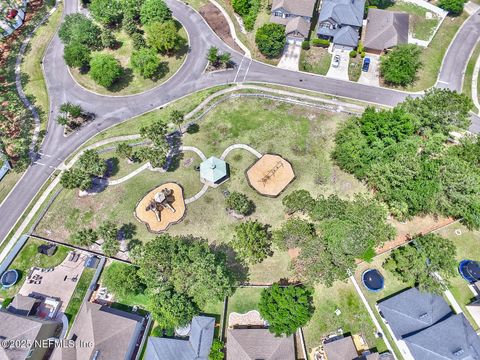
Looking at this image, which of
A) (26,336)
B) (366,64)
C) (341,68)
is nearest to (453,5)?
(366,64)

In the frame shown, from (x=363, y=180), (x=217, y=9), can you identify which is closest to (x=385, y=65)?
(x=363, y=180)

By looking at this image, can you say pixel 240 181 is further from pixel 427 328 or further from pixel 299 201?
pixel 427 328

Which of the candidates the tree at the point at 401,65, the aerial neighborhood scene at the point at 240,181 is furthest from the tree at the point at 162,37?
the tree at the point at 401,65

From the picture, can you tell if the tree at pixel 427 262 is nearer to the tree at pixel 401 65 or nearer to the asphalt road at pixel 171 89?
the asphalt road at pixel 171 89

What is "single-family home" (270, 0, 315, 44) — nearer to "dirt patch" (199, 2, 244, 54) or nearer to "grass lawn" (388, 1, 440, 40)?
"dirt patch" (199, 2, 244, 54)

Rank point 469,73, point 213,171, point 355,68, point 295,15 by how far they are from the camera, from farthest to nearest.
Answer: point 295,15, point 355,68, point 469,73, point 213,171

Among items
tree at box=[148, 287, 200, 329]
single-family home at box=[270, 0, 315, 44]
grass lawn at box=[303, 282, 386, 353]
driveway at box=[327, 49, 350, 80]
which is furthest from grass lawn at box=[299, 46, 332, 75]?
tree at box=[148, 287, 200, 329]
